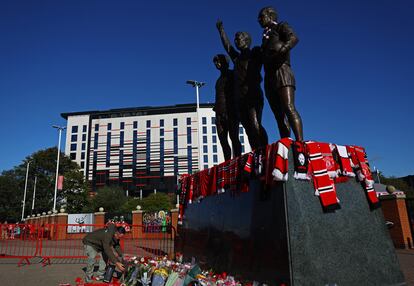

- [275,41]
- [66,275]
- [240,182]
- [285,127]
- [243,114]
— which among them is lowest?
[66,275]

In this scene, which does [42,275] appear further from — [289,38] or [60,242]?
[60,242]

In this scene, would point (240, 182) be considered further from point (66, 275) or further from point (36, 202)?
point (36, 202)

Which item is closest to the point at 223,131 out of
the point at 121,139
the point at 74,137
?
the point at 121,139

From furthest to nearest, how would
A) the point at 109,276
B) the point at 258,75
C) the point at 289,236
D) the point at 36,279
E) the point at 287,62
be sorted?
the point at 36,279 → the point at 258,75 → the point at 109,276 → the point at 287,62 → the point at 289,236

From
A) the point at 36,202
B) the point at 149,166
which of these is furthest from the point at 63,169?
the point at 149,166

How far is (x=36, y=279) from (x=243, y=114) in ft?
20.3

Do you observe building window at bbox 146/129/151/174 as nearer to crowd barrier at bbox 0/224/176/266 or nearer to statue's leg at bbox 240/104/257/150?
crowd barrier at bbox 0/224/176/266

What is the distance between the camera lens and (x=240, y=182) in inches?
194

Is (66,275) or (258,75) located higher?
(258,75)

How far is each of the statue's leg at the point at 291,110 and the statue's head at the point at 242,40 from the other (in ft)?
6.38

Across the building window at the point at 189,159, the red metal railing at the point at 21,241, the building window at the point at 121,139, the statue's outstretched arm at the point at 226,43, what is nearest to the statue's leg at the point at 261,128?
the statue's outstretched arm at the point at 226,43

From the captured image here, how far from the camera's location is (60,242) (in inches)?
760

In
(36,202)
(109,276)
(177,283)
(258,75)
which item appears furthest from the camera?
(36,202)

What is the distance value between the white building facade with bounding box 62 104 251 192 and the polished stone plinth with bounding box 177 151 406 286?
225 feet
